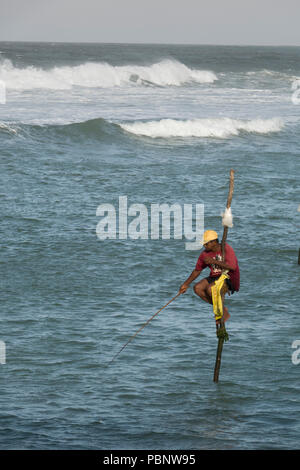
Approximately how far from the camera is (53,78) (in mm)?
67625

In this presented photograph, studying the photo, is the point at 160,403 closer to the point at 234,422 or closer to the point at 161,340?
the point at 234,422

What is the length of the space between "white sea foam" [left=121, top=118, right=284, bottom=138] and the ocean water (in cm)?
31

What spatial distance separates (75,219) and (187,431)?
12.4m

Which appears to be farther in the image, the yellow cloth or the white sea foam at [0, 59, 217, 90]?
the white sea foam at [0, 59, 217, 90]

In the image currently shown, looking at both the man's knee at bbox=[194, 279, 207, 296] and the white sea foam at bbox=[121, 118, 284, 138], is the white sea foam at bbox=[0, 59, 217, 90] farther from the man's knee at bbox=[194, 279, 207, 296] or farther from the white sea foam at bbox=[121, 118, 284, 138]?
the man's knee at bbox=[194, 279, 207, 296]

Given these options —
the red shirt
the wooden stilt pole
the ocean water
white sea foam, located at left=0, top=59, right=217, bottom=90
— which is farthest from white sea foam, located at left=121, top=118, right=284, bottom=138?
the red shirt

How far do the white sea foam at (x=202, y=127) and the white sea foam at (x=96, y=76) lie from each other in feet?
Answer: 72.4

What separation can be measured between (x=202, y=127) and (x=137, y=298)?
2527 cm

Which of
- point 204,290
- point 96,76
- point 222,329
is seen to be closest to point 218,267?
point 204,290

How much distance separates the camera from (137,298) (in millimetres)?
17047

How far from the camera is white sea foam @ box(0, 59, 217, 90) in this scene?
64.2m

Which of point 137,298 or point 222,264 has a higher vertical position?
point 222,264

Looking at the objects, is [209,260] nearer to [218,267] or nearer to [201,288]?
[218,267]

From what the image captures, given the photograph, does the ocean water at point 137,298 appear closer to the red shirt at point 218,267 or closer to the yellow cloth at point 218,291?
the yellow cloth at point 218,291
